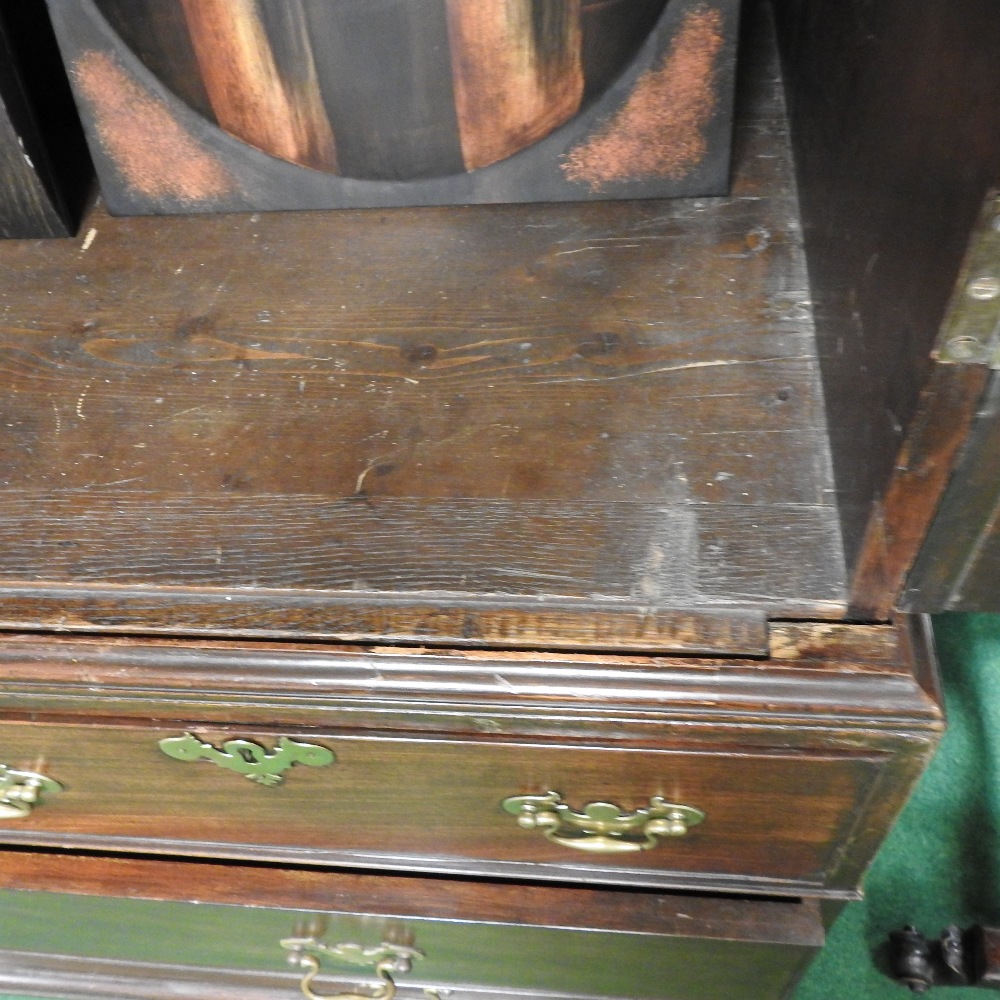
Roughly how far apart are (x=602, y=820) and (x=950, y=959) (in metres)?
0.52

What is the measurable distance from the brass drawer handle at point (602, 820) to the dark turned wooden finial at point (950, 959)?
1.47 feet

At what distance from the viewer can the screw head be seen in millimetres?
370

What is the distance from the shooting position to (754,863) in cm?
67

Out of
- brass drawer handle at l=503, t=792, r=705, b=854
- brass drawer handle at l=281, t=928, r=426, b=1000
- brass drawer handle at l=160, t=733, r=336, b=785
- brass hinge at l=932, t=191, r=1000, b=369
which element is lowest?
brass drawer handle at l=281, t=928, r=426, b=1000

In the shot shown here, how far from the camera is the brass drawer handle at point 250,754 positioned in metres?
0.61

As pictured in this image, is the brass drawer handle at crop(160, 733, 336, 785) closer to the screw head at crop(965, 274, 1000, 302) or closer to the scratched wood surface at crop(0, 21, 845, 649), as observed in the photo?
the scratched wood surface at crop(0, 21, 845, 649)

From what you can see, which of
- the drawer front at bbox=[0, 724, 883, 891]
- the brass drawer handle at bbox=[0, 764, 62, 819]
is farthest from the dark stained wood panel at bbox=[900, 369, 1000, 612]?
the brass drawer handle at bbox=[0, 764, 62, 819]

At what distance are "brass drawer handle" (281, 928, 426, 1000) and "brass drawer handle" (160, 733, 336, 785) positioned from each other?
0.80ft

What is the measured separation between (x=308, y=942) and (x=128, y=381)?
1.51ft

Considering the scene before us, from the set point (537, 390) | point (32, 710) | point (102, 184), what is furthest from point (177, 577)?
point (102, 184)

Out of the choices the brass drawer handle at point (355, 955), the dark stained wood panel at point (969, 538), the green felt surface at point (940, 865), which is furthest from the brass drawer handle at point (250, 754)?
the green felt surface at point (940, 865)

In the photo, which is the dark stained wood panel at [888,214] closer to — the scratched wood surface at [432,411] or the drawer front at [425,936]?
the scratched wood surface at [432,411]

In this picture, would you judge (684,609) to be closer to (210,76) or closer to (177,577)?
(177,577)

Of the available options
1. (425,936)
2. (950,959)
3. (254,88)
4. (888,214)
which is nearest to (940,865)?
(950,959)
